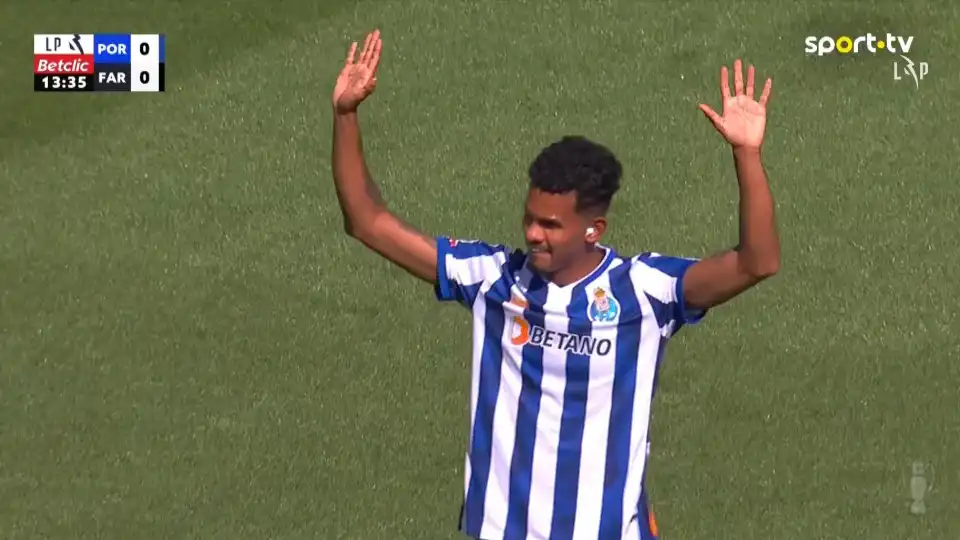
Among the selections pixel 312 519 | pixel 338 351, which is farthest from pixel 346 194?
pixel 338 351

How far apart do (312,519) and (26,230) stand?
3540 millimetres

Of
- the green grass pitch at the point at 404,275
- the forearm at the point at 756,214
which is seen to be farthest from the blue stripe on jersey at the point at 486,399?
the green grass pitch at the point at 404,275

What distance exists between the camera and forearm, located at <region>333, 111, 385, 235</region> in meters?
6.55

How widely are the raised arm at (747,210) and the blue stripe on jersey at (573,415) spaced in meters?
0.45

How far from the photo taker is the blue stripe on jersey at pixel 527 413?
21.0 feet

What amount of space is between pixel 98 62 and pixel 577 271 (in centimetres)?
772

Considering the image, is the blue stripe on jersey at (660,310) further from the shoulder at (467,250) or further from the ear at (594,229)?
the shoulder at (467,250)

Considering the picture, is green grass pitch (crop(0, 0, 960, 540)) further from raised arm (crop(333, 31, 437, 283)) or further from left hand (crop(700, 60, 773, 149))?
left hand (crop(700, 60, 773, 149))

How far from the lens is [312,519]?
9516 millimetres

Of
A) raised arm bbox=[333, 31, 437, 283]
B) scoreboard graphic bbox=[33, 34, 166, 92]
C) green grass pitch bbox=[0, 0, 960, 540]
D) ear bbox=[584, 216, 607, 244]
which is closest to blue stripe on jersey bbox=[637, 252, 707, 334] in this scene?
ear bbox=[584, 216, 607, 244]

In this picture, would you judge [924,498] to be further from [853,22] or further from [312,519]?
[853,22]

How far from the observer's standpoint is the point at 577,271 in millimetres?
6426

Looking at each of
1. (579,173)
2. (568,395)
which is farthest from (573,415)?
(579,173)

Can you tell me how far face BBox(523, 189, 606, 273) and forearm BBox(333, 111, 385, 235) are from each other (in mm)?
656
